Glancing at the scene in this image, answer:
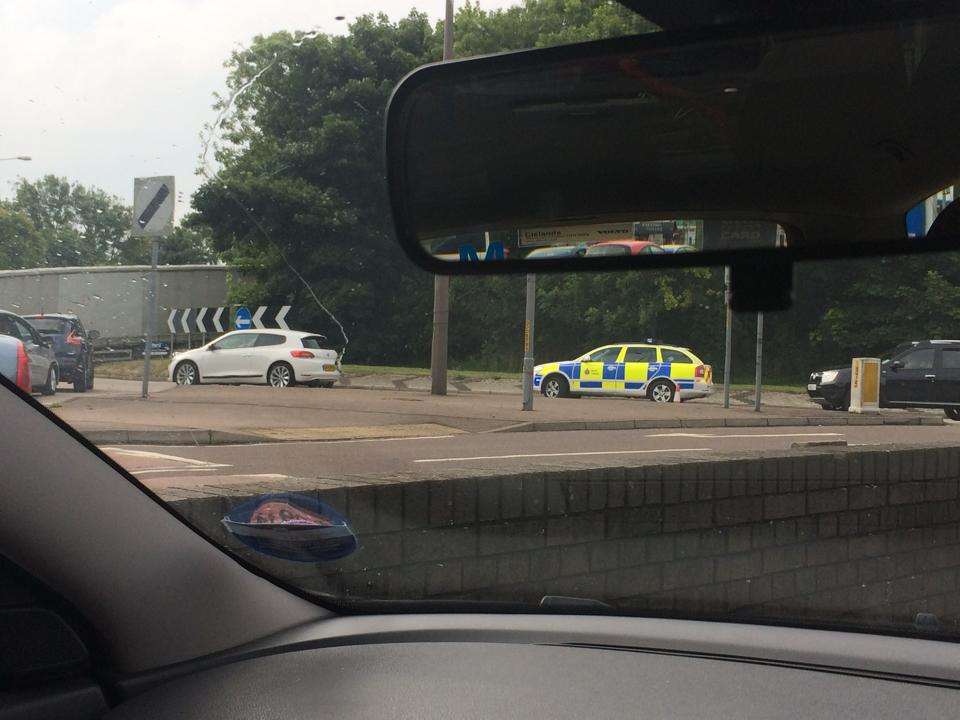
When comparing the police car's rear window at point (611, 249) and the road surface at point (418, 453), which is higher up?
the police car's rear window at point (611, 249)

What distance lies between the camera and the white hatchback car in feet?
9.18

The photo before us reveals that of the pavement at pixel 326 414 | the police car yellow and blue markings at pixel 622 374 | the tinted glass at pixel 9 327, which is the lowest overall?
the pavement at pixel 326 414

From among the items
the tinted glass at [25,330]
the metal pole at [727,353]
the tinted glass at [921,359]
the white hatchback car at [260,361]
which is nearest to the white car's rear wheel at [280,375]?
the white hatchback car at [260,361]

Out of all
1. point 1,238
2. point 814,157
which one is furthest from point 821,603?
point 1,238

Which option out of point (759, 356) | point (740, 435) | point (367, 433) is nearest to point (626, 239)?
point (759, 356)

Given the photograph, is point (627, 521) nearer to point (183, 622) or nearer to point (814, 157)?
point (183, 622)

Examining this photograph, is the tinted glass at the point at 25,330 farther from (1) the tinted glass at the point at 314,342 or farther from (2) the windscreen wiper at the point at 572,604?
(2) the windscreen wiper at the point at 572,604

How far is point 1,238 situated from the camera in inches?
103

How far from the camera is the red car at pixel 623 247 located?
1.79 metres

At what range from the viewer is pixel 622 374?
8.05 feet

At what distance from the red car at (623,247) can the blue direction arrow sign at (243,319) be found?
4.18 feet

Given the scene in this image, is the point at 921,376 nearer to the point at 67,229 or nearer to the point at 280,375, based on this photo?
the point at 280,375

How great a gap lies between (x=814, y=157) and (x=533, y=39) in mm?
692

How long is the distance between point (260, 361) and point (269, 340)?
0.10m
